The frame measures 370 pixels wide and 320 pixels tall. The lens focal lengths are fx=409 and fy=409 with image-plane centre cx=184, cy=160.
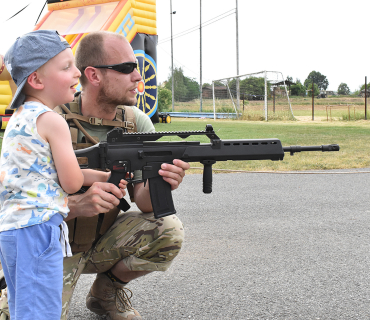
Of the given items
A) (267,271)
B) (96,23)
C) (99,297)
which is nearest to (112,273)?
(99,297)

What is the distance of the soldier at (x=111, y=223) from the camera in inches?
87.7

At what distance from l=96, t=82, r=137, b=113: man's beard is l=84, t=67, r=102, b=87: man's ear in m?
0.05

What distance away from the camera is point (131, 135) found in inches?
86.0

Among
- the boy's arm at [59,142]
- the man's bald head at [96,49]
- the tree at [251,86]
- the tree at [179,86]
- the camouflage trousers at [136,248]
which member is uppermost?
the tree at [179,86]

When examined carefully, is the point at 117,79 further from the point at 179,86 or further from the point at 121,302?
the point at 179,86

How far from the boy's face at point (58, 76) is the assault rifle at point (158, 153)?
46cm

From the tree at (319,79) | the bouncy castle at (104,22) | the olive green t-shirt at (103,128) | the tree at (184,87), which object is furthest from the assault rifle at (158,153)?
the tree at (319,79)

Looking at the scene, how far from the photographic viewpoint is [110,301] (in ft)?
7.57

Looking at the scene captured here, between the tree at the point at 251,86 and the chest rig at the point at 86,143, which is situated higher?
the tree at the point at 251,86

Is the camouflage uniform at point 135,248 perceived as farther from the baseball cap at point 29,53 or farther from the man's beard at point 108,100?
the baseball cap at point 29,53

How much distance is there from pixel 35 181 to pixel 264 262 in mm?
2015

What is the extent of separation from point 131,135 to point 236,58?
1270 inches

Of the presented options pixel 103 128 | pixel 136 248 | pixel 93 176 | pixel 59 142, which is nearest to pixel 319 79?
pixel 103 128

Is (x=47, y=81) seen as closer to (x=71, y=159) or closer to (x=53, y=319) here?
(x=71, y=159)
